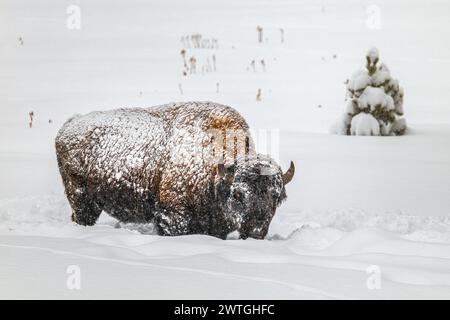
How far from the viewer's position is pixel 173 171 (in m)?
7.89

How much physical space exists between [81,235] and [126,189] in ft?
2.11

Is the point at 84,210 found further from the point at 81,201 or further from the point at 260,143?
the point at 260,143

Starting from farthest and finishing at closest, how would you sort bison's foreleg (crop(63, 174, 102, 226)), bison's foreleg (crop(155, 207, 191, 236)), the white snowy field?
bison's foreleg (crop(63, 174, 102, 226)) < bison's foreleg (crop(155, 207, 191, 236)) < the white snowy field

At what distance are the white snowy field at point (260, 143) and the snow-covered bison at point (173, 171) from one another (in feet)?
0.81

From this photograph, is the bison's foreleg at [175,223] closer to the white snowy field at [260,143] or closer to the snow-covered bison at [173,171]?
the snow-covered bison at [173,171]

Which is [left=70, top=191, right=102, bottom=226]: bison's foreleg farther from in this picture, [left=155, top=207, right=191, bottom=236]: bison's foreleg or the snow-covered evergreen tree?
the snow-covered evergreen tree

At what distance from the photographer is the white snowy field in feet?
21.3

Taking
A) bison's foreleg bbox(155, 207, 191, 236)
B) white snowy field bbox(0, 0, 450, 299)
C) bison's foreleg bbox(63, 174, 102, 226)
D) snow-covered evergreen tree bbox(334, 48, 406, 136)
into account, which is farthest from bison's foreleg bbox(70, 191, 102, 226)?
snow-covered evergreen tree bbox(334, 48, 406, 136)

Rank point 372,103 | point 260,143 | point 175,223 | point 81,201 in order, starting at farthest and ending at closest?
point 372,103 → point 260,143 → point 81,201 → point 175,223

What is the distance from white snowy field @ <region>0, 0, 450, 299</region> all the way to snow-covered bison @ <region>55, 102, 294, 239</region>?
0.25 metres

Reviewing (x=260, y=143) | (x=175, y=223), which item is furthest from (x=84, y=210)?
(x=260, y=143)

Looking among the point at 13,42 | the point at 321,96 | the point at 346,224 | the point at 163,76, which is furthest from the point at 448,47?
the point at 346,224

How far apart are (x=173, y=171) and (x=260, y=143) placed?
18.4 ft

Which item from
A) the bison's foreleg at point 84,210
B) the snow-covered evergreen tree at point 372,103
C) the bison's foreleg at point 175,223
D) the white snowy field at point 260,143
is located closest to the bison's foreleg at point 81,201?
the bison's foreleg at point 84,210
